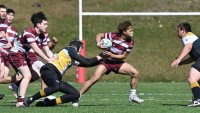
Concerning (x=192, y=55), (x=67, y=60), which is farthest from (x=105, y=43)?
(x=192, y=55)

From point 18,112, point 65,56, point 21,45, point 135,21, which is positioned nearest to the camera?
point 18,112

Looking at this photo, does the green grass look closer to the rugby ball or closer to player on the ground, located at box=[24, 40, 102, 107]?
the rugby ball

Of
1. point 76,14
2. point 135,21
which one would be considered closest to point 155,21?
point 135,21

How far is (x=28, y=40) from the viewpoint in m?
15.3

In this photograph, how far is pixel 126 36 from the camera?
16.1 metres

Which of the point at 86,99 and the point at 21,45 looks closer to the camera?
the point at 21,45

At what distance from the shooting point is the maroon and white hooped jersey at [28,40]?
50.0 ft

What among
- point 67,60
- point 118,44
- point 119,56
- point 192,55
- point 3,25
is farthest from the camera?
point 3,25

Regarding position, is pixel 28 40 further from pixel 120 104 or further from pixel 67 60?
pixel 120 104

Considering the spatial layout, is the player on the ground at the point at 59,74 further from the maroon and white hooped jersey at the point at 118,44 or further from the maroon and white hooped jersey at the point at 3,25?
the maroon and white hooped jersey at the point at 3,25

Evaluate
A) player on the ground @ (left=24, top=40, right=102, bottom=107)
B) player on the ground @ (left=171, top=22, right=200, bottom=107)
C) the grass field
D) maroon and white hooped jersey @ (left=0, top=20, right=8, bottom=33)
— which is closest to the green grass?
the grass field

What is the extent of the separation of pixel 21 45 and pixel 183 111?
395cm

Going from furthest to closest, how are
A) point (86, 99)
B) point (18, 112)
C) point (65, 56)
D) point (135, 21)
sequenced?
1. point (135, 21)
2. point (86, 99)
3. point (65, 56)
4. point (18, 112)

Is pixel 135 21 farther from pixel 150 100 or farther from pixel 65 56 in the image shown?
pixel 65 56
